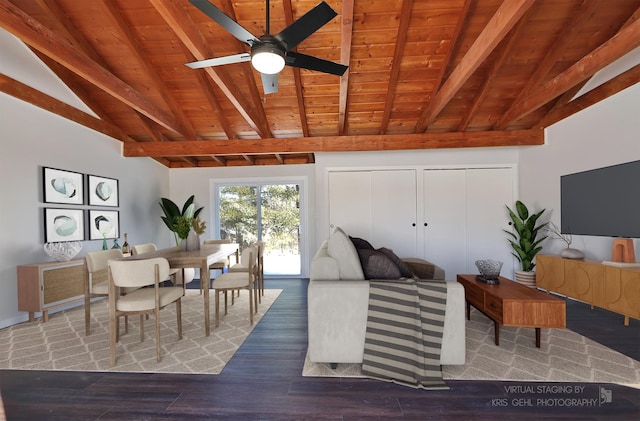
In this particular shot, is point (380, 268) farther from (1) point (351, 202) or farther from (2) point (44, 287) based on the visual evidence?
(2) point (44, 287)

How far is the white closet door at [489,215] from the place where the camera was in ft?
16.1

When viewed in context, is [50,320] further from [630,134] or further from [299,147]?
[630,134]

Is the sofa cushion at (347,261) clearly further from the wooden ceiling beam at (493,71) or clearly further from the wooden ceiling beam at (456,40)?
the wooden ceiling beam at (493,71)

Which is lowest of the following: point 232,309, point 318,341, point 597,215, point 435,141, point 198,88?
point 232,309

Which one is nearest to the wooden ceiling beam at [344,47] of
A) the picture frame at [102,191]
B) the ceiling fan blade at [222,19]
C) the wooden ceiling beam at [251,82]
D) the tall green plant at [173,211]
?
the ceiling fan blade at [222,19]

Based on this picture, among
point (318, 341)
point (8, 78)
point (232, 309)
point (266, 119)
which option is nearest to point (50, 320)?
point (232, 309)

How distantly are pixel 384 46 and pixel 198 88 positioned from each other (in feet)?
8.81

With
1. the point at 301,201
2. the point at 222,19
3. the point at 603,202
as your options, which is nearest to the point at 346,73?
the point at 222,19

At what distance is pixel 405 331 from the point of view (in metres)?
2.06

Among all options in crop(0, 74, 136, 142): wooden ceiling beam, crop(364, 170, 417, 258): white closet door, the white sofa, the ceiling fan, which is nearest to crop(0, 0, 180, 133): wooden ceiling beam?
crop(0, 74, 136, 142): wooden ceiling beam

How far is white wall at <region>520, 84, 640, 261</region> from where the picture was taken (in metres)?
3.10

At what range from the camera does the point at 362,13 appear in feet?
10.4

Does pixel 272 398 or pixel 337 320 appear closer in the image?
pixel 272 398

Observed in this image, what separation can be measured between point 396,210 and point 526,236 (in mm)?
1994
